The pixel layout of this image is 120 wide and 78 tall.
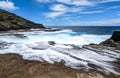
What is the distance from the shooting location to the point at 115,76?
314 inches

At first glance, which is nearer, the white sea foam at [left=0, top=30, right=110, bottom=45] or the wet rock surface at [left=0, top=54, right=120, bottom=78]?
the wet rock surface at [left=0, top=54, right=120, bottom=78]

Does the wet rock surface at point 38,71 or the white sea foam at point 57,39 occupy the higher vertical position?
the wet rock surface at point 38,71

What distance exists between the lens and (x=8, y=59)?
35.3ft

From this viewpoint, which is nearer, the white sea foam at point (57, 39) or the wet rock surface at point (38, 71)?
the wet rock surface at point (38, 71)

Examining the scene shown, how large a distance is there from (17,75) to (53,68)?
2.00m

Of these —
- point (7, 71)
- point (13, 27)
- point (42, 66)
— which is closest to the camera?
point (7, 71)

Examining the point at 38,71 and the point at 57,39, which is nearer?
the point at 38,71

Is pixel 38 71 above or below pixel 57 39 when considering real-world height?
above

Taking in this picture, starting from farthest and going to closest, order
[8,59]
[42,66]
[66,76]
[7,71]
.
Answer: [8,59]
[42,66]
[7,71]
[66,76]

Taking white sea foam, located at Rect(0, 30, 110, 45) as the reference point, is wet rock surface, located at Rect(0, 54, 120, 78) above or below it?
above

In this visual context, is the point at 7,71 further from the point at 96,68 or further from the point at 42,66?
the point at 96,68

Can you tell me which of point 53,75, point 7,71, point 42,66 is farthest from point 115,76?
point 7,71

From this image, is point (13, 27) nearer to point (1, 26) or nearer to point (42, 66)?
point (1, 26)

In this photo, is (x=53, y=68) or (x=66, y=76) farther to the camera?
(x=53, y=68)
